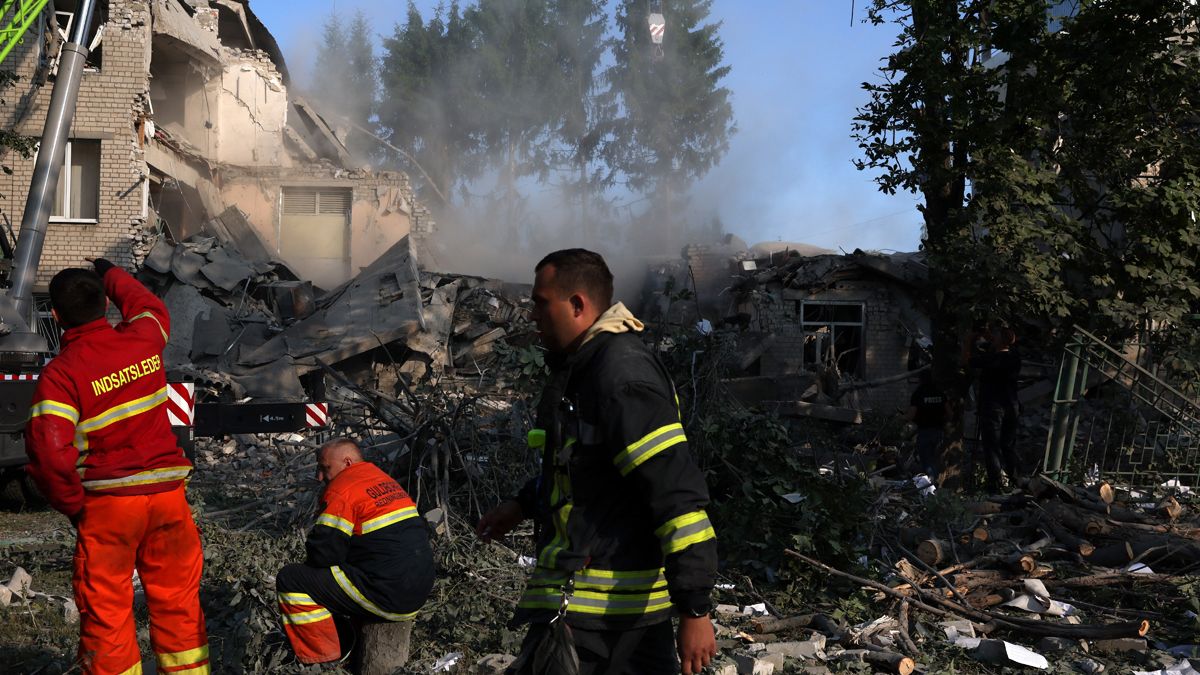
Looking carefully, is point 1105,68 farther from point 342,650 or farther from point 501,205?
point 501,205

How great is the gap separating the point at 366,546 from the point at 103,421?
107cm

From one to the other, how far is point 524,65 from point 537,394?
32.7 m

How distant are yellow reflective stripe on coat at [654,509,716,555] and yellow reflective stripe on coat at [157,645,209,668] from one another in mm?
2349

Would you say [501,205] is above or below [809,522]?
above

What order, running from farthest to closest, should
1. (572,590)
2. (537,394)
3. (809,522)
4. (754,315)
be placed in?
1. (754,315)
2. (537,394)
3. (809,522)
4. (572,590)

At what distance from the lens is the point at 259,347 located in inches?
630

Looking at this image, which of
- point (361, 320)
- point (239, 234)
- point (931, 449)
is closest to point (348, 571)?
point (931, 449)

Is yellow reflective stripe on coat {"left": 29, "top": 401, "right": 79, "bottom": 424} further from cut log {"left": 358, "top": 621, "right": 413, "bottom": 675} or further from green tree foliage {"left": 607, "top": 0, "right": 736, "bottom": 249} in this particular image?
green tree foliage {"left": 607, "top": 0, "right": 736, "bottom": 249}

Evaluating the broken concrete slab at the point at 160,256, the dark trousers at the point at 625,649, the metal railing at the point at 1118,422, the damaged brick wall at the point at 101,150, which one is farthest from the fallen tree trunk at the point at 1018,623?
the damaged brick wall at the point at 101,150

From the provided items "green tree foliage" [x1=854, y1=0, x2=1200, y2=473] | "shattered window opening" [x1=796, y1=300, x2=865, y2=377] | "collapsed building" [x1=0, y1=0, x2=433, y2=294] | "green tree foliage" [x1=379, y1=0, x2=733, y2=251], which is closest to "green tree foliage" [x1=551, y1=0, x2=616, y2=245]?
"green tree foliage" [x1=379, y1=0, x2=733, y2=251]

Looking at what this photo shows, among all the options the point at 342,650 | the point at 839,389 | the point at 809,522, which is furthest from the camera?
the point at 839,389

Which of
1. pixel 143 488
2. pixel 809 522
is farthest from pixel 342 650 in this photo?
pixel 809 522

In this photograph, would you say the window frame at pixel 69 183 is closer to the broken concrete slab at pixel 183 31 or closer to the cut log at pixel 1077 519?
the broken concrete slab at pixel 183 31

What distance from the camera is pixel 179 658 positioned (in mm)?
3887
